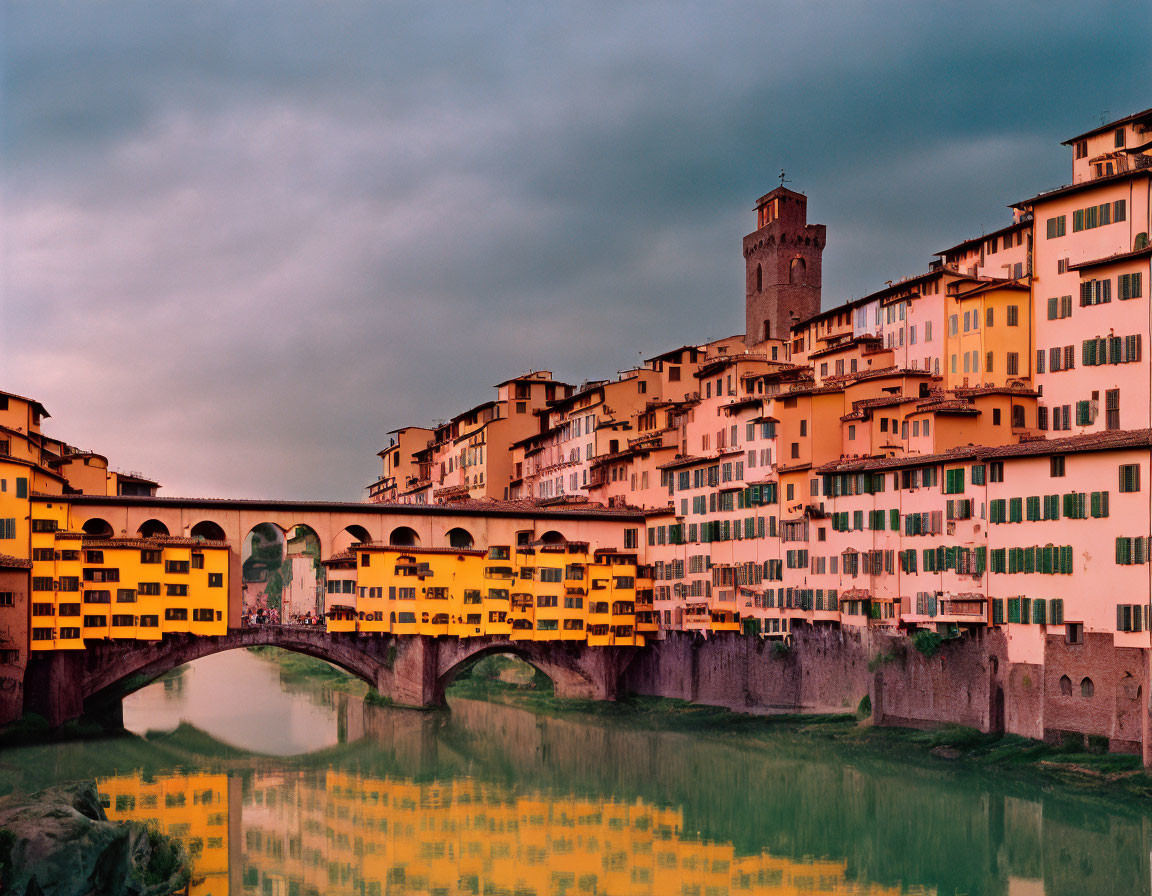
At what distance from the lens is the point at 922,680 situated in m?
52.7

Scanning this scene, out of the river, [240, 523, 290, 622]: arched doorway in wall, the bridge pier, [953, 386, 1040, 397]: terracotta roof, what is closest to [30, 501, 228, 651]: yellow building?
the bridge pier

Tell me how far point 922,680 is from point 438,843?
20.2 metres

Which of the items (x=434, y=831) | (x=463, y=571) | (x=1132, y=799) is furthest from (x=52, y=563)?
(x=1132, y=799)

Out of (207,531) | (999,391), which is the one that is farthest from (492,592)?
(999,391)

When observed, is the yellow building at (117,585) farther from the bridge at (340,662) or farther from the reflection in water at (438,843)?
the reflection in water at (438,843)

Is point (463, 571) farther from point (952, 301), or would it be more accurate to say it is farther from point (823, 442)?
point (952, 301)

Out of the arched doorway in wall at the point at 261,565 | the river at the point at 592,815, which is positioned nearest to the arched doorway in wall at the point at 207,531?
the river at the point at 592,815

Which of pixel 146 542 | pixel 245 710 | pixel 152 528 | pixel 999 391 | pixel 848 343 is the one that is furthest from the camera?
pixel 245 710

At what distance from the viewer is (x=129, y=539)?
62.7m

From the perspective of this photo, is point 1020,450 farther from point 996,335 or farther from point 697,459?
point 697,459

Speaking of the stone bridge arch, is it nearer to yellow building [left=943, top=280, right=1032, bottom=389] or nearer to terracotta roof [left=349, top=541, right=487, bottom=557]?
terracotta roof [left=349, top=541, right=487, bottom=557]

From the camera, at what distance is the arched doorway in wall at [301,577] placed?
113250mm

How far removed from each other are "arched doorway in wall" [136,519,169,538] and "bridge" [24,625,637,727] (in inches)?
→ 196

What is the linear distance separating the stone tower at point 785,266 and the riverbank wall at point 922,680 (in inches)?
1075
